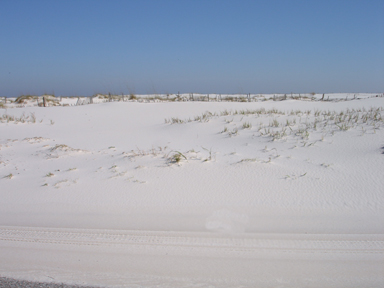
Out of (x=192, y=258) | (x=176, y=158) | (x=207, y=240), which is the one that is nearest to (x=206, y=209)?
(x=207, y=240)

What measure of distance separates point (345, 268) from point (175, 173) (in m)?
2.89

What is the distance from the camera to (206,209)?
149 inches

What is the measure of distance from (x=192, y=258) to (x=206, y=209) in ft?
3.42

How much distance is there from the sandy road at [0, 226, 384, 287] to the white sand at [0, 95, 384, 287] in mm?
12

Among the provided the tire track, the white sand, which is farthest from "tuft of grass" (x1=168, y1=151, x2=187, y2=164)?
the tire track

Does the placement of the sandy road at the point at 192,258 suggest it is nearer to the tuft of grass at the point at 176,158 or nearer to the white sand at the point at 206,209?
the white sand at the point at 206,209

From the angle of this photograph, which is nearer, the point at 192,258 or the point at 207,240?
the point at 192,258

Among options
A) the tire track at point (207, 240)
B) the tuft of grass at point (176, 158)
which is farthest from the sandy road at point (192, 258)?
the tuft of grass at point (176, 158)

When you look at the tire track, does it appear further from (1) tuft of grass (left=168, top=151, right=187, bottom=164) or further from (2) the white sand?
(1) tuft of grass (left=168, top=151, right=187, bottom=164)

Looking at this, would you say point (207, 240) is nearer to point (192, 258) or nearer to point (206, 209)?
point (192, 258)

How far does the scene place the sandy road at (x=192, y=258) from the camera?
2477 millimetres

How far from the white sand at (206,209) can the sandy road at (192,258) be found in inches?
0.5

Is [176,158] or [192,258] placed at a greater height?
[176,158]

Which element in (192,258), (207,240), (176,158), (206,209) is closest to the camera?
(192,258)
